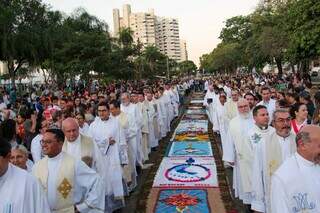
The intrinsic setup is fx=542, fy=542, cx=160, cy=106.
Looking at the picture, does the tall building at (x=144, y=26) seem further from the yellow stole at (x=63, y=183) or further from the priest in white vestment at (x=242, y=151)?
the yellow stole at (x=63, y=183)

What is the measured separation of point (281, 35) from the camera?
1519 inches

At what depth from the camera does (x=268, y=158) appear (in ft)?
21.2

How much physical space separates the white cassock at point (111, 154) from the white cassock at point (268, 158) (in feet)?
9.16

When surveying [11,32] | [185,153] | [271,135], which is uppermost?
[11,32]

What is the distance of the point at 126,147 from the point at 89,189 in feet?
13.9

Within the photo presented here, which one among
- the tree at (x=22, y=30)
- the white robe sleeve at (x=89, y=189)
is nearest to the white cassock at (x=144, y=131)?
the white robe sleeve at (x=89, y=189)

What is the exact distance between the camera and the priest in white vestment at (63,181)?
A: 5.50 meters

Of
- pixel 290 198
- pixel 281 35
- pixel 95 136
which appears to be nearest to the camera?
pixel 290 198

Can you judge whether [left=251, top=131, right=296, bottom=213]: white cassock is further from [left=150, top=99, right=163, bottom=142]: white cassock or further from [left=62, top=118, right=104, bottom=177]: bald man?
[left=150, top=99, right=163, bottom=142]: white cassock

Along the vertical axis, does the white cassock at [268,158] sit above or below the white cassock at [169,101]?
above

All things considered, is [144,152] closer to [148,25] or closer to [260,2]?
[260,2]

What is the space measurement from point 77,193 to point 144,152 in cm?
842

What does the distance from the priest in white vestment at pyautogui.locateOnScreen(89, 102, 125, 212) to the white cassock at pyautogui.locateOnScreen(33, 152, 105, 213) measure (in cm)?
301

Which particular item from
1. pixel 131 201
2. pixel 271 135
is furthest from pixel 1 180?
pixel 131 201
